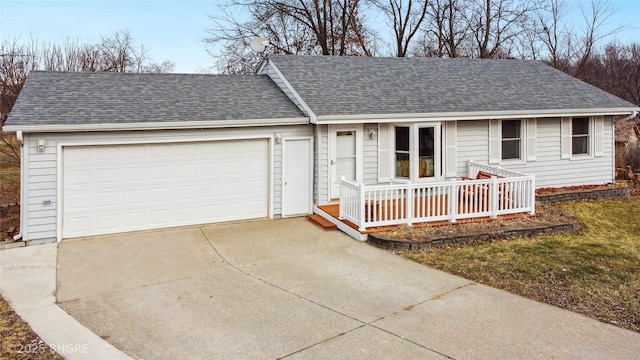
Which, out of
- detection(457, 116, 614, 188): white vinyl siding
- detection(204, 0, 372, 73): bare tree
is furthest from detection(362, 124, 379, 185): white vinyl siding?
detection(204, 0, 372, 73): bare tree

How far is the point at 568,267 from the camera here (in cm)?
777

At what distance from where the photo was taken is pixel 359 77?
45.1 feet

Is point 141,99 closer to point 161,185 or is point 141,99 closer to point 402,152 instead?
point 161,185

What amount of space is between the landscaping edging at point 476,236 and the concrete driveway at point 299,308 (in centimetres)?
29

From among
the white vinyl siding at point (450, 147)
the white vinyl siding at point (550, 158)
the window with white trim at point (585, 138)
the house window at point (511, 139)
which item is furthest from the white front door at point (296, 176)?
the window with white trim at point (585, 138)

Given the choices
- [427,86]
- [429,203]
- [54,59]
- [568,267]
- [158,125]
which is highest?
[54,59]

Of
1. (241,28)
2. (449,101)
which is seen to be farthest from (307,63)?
(241,28)

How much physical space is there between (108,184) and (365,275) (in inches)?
226

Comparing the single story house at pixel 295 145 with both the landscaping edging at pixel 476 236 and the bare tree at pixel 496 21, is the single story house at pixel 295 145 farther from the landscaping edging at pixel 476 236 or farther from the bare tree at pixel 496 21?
the bare tree at pixel 496 21

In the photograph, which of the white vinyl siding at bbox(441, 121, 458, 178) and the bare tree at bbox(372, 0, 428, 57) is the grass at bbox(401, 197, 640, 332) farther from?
the bare tree at bbox(372, 0, 428, 57)

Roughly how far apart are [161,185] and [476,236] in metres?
6.65

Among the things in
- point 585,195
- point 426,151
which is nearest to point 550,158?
point 585,195

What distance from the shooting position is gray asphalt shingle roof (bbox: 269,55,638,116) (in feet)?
39.5

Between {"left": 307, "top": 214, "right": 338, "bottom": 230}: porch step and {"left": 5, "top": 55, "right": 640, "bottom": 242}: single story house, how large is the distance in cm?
24
